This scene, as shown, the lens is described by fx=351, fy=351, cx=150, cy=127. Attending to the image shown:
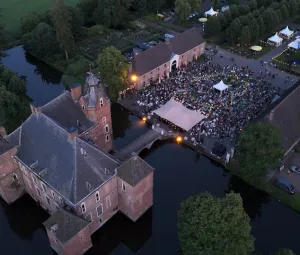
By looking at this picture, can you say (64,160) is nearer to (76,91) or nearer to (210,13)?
(76,91)

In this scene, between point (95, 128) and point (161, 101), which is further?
point (161, 101)

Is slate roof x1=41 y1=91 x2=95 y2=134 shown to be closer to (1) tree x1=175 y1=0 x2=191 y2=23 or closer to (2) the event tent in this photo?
(2) the event tent

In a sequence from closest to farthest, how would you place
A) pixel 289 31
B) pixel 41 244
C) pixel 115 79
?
1. pixel 41 244
2. pixel 115 79
3. pixel 289 31

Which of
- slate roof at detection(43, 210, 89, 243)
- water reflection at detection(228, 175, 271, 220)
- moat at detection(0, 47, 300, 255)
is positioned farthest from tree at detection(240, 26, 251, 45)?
slate roof at detection(43, 210, 89, 243)

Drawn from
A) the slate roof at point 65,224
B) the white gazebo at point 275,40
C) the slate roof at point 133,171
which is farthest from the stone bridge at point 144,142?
the white gazebo at point 275,40

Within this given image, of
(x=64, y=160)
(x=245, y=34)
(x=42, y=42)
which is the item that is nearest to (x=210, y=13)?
(x=245, y=34)

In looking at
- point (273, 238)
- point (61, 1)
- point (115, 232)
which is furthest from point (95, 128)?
point (61, 1)

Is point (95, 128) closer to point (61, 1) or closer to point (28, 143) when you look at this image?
point (28, 143)
